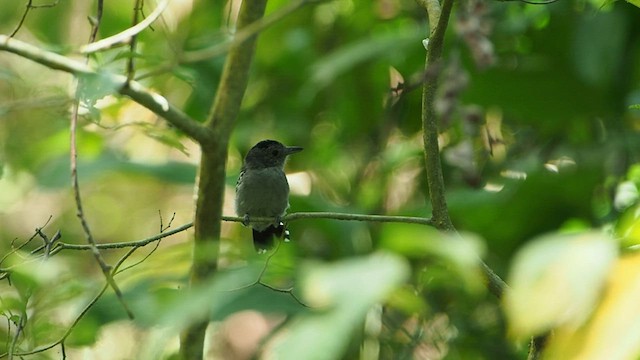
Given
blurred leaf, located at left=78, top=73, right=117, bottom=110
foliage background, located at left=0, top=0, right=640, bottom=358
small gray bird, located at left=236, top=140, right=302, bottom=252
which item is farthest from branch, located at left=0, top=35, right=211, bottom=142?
small gray bird, located at left=236, top=140, right=302, bottom=252

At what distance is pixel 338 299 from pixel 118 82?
160 centimetres

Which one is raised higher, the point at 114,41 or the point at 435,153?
the point at 114,41

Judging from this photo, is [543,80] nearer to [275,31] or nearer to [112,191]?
[275,31]

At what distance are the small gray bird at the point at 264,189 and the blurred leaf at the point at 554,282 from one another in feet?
15.4

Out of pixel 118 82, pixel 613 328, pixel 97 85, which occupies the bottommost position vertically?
pixel 613 328

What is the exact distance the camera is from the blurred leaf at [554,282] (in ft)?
3.76

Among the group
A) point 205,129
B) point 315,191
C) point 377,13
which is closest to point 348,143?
point 315,191

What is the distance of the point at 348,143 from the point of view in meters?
6.79

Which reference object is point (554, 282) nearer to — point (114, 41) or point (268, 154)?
point (114, 41)

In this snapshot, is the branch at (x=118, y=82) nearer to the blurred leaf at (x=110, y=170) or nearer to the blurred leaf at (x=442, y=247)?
the blurred leaf at (x=442, y=247)

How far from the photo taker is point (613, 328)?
45.0 inches

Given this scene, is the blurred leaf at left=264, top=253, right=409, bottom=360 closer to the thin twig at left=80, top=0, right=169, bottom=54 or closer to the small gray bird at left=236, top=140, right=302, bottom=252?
the thin twig at left=80, top=0, right=169, bottom=54

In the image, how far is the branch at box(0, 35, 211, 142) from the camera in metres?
2.45

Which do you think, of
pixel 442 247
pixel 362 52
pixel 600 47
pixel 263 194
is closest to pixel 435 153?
pixel 442 247
